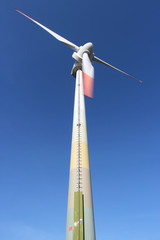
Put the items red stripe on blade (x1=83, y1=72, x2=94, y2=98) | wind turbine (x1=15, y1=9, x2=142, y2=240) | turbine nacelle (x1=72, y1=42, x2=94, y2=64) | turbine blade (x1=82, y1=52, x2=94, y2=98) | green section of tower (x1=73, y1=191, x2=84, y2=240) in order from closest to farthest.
→ green section of tower (x1=73, y1=191, x2=84, y2=240), wind turbine (x1=15, y1=9, x2=142, y2=240), red stripe on blade (x1=83, y1=72, x2=94, y2=98), turbine blade (x1=82, y1=52, x2=94, y2=98), turbine nacelle (x1=72, y1=42, x2=94, y2=64)

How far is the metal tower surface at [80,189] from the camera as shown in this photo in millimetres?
17553

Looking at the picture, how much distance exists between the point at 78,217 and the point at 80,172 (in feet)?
17.8

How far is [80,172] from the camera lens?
21750 mm

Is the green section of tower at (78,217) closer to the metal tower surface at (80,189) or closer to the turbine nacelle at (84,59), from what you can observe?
the metal tower surface at (80,189)

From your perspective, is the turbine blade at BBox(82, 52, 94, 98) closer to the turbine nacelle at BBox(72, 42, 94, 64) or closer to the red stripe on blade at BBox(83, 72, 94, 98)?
the red stripe on blade at BBox(83, 72, 94, 98)

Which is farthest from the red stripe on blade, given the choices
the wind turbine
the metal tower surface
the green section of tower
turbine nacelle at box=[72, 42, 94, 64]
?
the green section of tower

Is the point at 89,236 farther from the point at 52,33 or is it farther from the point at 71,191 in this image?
the point at 52,33

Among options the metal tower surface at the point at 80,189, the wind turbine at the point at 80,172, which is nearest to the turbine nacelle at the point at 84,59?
the wind turbine at the point at 80,172

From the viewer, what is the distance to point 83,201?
64.1 feet

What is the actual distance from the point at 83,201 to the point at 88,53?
30885mm

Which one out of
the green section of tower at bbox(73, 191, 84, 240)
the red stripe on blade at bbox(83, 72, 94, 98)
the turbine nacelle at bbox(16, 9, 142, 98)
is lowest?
the green section of tower at bbox(73, 191, 84, 240)

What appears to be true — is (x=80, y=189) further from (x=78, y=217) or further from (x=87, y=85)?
(x=87, y=85)

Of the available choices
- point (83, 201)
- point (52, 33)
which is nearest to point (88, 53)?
point (52, 33)

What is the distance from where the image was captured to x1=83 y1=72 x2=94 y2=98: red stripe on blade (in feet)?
105
